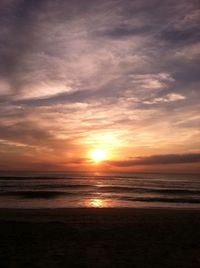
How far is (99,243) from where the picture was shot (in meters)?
11.5

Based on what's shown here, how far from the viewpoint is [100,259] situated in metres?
9.43

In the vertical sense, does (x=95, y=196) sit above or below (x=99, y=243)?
below

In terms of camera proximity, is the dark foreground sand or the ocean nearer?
the dark foreground sand

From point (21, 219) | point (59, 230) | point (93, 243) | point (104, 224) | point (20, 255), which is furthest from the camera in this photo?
point (21, 219)

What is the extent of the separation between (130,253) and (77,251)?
1859 millimetres

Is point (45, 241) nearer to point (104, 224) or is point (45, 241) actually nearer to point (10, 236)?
point (10, 236)

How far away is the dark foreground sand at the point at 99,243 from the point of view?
A: 9.21 m

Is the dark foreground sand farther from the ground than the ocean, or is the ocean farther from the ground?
the dark foreground sand

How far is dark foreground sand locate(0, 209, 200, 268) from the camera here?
30.2 feet

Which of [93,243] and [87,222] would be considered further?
[87,222]

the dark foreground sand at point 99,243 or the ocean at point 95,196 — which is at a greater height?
→ the dark foreground sand at point 99,243

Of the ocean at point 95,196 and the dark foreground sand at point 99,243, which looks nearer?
the dark foreground sand at point 99,243

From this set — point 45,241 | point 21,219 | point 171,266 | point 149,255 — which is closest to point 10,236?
point 45,241

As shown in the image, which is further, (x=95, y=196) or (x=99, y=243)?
(x=95, y=196)
